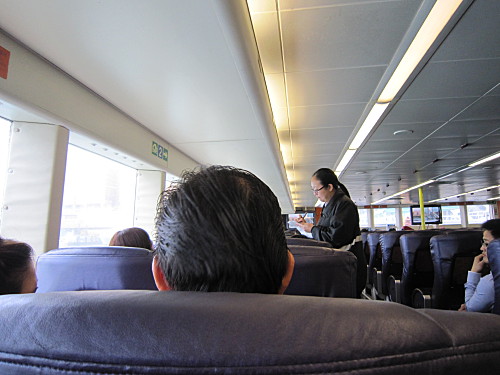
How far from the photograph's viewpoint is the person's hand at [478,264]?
6.95ft

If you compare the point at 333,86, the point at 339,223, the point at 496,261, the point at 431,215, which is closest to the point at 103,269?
the point at 496,261

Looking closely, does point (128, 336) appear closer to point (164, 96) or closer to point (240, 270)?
point (240, 270)

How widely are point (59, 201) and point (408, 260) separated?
329 cm

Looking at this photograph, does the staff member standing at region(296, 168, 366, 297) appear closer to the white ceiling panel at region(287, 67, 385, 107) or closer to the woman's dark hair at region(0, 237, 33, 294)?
the white ceiling panel at region(287, 67, 385, 107)

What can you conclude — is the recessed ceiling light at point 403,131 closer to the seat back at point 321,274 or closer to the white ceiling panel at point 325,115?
the white ceiling panel at point 325,115

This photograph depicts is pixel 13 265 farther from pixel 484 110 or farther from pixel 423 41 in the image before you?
pixel 484 110

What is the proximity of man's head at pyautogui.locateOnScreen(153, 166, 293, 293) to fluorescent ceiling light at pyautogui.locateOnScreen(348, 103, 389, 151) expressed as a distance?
381 cm

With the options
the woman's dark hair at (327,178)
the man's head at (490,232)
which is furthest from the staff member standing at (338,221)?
the man's head at (490,232)

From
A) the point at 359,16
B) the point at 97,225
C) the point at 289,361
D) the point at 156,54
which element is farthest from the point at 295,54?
the point at 97,225

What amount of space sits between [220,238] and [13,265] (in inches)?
39.0

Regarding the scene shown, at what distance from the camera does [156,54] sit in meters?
2.13

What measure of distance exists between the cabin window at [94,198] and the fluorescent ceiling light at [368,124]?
3568 millimetres

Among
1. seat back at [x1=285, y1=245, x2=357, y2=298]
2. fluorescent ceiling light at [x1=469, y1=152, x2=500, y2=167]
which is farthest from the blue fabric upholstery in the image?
fluorescent ceiling light at [x1=469, y1=152, x2=500, y2=167]

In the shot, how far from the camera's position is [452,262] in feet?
7.56
